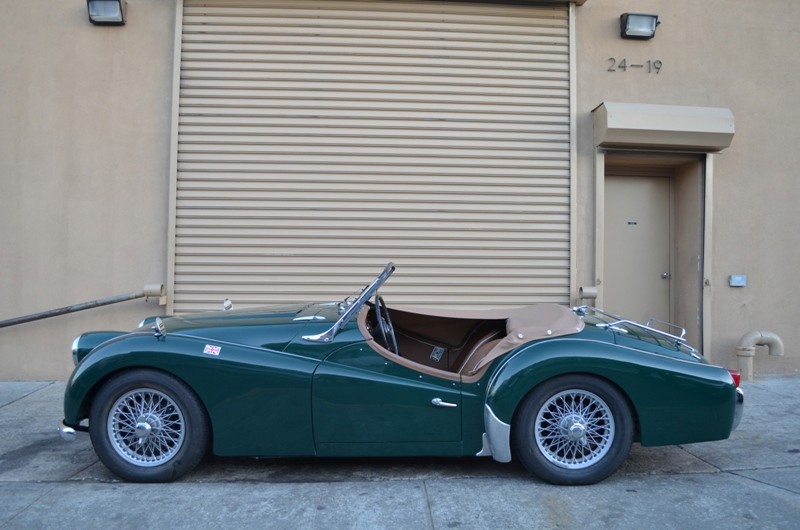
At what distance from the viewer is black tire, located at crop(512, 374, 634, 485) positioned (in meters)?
4.10


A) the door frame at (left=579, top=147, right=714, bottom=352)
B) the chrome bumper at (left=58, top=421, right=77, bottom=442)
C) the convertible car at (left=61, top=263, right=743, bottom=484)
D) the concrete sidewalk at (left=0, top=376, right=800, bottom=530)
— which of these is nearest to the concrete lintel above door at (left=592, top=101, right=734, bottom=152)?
the door frame at (left=579, top=147, right=714, bottom=352)

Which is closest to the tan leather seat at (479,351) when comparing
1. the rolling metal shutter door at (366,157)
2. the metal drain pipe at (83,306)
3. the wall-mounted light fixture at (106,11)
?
the rolling metal shutter door at (366,157)

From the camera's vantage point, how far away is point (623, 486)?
4160 mm

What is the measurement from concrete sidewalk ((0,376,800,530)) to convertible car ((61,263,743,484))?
20 centimetres

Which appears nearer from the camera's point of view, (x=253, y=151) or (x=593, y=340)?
(x=593, y=340)

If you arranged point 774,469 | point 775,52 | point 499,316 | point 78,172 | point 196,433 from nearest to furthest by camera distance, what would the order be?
point 196,433 < point 774,469 < point 499,316 < point 78,172 < point 775,52

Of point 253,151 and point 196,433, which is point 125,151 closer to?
point 253,151

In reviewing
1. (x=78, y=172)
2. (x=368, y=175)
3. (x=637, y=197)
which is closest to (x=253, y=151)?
(x=368, y=175)

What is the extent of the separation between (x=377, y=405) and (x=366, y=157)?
4.05 metres

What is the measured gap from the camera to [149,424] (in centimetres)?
409

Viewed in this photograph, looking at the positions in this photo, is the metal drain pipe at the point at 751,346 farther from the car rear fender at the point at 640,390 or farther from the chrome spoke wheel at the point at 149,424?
the chrome spoke wheel at the point at 149,424

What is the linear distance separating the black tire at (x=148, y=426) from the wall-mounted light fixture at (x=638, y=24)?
6276 mm

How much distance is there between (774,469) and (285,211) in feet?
16.9

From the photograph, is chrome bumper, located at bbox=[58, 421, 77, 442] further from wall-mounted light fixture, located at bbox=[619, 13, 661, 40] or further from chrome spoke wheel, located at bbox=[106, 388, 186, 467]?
wall-mounted light fixture, located at bbox=[619, 13, 661, 40]
